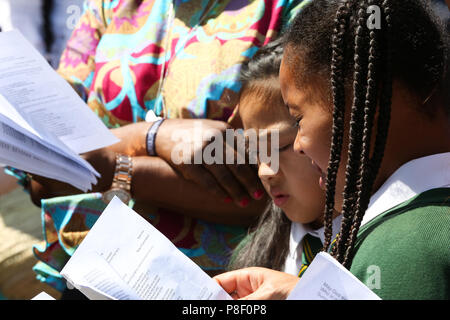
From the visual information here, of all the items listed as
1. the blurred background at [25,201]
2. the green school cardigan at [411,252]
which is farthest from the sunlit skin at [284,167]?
the blurred background at [25,201]

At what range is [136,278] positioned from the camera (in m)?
0.94

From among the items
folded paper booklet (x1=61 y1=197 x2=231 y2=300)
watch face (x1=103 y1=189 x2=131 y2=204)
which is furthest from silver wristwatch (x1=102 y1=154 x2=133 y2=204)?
folded paper booklet (x1=61 y1=197 x2=231 y2=300)

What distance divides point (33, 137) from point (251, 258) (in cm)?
65

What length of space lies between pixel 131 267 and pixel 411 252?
0.45m

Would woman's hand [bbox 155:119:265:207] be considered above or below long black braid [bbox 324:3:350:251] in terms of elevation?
below

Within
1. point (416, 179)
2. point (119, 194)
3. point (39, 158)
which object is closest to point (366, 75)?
point (416, 179)

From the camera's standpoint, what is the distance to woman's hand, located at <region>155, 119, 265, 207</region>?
167 cm

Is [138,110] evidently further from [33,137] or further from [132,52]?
[33,137]

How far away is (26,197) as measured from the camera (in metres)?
2.24

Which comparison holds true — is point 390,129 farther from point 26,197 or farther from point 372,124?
point 26,197

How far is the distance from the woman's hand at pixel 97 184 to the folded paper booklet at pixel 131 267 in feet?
2.27

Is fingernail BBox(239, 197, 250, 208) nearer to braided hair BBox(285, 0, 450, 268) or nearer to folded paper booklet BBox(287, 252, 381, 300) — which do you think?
braided hair BBox(285, 0, 450, 268)

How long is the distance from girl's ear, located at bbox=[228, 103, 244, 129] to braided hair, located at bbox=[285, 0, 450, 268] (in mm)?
581
